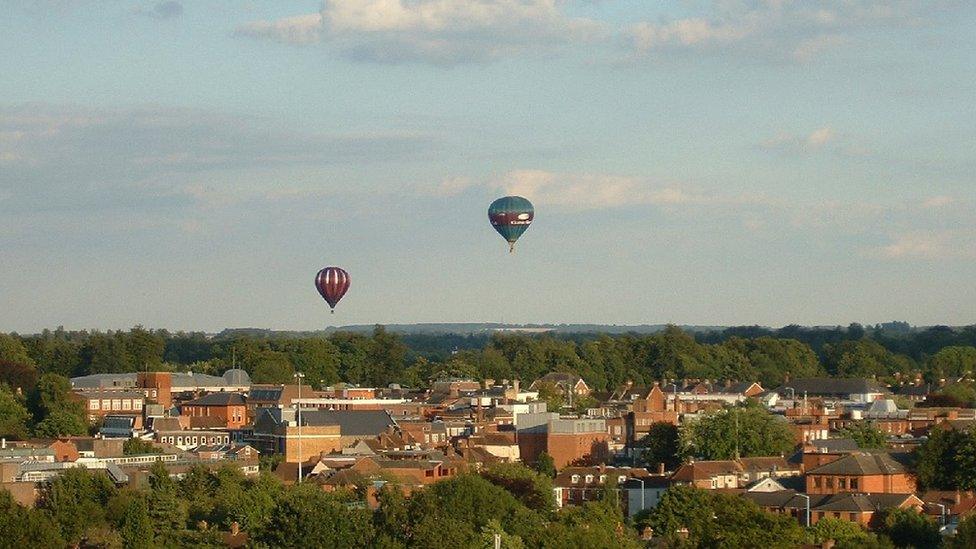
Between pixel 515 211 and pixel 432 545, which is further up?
pixel 515 211

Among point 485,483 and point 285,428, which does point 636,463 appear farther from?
point 485,483

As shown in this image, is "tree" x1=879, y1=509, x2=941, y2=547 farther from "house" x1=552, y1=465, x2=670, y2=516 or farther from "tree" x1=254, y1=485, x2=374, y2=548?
"tree" x1=254, y1=485, x2=374, y2=548

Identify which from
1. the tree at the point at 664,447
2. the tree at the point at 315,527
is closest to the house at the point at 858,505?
the tree at the point at 315,527

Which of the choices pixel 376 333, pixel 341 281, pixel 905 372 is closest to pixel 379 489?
pixel 341 281

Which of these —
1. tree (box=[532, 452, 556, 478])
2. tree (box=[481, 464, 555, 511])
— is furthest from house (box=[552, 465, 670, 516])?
tree (box=[532, 452, 556, 478])

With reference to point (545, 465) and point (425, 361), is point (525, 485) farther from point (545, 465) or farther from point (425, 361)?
point (425, 361)

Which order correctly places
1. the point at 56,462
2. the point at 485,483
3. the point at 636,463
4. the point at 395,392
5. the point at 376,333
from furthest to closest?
the point at 376,333, the point at 395,392, the point at 636,463, the point at 56,462, the point at 485,483
